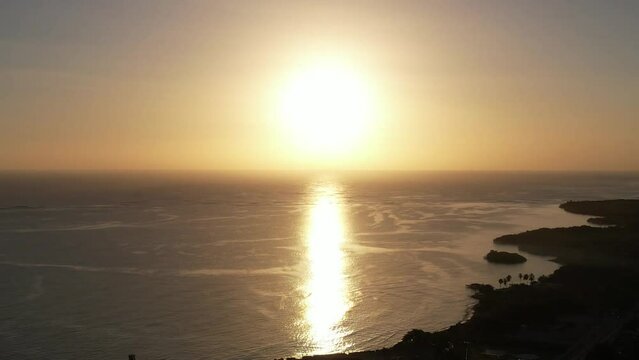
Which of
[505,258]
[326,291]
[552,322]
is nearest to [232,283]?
[326,291]

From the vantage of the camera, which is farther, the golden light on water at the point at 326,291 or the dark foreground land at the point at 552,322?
the golden light on water at the point at 326,291

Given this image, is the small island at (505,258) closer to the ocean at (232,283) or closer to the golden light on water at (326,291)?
the ocean at (232,283)

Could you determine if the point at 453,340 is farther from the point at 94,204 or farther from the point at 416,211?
the point at 94,204

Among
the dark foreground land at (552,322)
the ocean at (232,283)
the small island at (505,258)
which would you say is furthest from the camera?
the small island at (505,258)

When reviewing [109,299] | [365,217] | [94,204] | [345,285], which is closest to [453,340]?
[345,285]

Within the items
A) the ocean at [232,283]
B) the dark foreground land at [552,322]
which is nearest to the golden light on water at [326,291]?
the ocean at [232,283]
